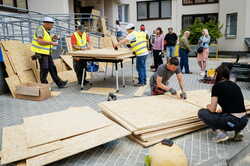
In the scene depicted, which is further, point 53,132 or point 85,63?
point 85,63

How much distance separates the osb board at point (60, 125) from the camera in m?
2.87

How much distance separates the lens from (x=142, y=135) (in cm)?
318

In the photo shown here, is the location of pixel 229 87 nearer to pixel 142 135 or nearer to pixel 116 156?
pixel 142 135

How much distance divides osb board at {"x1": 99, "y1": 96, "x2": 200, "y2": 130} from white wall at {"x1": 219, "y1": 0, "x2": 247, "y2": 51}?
482 inches

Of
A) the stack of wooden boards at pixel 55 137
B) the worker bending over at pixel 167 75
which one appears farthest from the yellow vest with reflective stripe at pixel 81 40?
the stack of wooden boards at pixel 55 137

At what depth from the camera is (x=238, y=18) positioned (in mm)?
14523

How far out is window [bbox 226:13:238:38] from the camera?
15332 millimetres

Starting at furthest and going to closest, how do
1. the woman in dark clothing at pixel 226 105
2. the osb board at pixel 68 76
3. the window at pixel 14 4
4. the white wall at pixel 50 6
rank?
1. the white wall at pixel 50 6
2. the window at pixel 14 4
3. the osb board at pixel 68 76
4. the woman in dark clothing at pixel 226 105

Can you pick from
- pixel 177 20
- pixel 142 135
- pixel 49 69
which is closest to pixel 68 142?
pixel 142 135

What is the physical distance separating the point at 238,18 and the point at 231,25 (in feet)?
4.15

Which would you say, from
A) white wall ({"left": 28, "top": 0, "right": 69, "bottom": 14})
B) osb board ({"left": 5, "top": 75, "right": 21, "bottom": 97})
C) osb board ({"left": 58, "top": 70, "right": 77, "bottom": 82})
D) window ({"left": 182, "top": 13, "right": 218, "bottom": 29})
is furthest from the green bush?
osb board ({"left": 5, "top": 75, "right": 21, "bottom": 97})

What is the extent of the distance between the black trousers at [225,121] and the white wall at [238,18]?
42.3ft

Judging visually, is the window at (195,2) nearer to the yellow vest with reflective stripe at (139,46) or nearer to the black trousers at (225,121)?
the yellow vest with reflective stripe at (139,46)

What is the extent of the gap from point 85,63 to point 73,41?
755 millimetres
